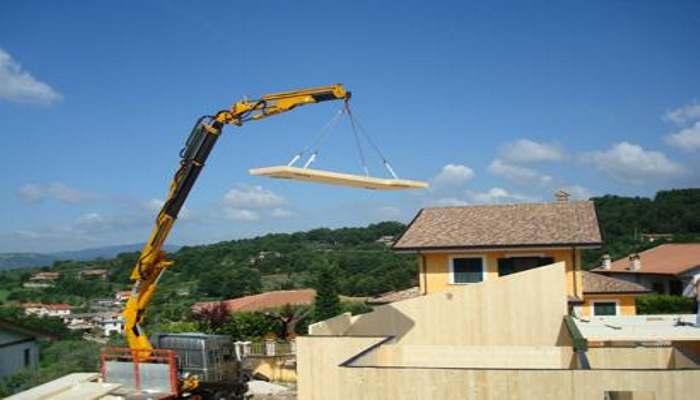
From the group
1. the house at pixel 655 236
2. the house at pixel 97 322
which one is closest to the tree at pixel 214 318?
the house at pixel 97 322

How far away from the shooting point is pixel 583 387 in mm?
8766

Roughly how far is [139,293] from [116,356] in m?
1.59

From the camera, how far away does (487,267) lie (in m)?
21.4

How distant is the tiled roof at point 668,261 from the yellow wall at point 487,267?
18.6m

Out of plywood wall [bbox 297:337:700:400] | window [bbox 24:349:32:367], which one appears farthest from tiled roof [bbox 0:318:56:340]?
plywood wall [bbox 297:337:700:400]

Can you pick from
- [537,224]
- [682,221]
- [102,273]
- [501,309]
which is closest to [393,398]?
[501,309]

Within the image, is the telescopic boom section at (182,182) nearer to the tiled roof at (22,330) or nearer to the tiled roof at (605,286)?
the tiled roof at (22,330)

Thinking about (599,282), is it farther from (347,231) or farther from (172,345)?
(347,231)

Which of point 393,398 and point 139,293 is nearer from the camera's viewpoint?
point 393,398

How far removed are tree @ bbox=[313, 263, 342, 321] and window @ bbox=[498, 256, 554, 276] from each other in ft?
45.7

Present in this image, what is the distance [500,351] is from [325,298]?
19012 mm

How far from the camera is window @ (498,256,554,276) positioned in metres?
21.0

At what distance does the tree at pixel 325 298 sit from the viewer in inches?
1328

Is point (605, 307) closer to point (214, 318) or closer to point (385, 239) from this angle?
point (214, 318)
